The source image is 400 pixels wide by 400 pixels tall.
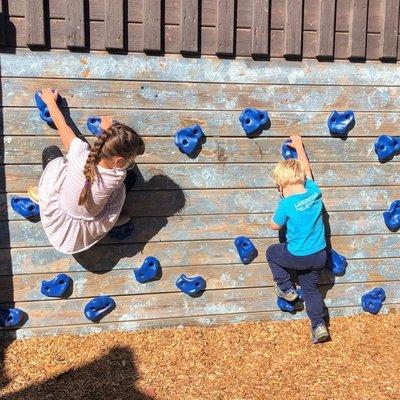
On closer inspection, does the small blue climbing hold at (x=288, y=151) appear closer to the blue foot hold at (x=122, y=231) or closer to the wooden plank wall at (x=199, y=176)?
the wooden plank wall at (x=199, y=176)

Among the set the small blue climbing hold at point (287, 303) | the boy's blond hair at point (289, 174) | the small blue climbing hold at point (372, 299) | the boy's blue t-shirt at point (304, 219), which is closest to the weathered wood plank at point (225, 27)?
the boy's blond hair at point (289, 174)

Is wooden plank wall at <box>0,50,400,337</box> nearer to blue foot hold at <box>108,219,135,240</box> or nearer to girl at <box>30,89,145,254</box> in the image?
blue foot hold at <box>108,219,135,240</box>

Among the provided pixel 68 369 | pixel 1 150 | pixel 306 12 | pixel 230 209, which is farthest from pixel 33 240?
pixel 306 12

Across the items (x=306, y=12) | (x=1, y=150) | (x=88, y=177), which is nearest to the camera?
(x=88, y=177)

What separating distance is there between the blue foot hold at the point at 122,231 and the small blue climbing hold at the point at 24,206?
23.6 inches

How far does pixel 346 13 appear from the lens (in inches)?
174

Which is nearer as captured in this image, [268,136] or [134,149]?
[134,149]

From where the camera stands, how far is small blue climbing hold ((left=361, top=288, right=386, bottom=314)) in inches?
191

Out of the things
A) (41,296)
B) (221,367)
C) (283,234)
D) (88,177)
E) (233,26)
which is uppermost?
(233,26)

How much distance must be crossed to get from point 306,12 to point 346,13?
1.11 feet

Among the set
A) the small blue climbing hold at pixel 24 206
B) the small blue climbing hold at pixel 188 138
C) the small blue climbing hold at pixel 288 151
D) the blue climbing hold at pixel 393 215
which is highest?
the small blue climbing hold at pixel 188 138

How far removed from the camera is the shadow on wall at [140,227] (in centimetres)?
432

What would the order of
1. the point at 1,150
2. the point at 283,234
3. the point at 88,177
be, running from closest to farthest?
the point at 88,177 < the point at 1,150 < the point at 283,234

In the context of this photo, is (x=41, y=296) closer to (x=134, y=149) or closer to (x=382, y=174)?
(x=134, y=149)
